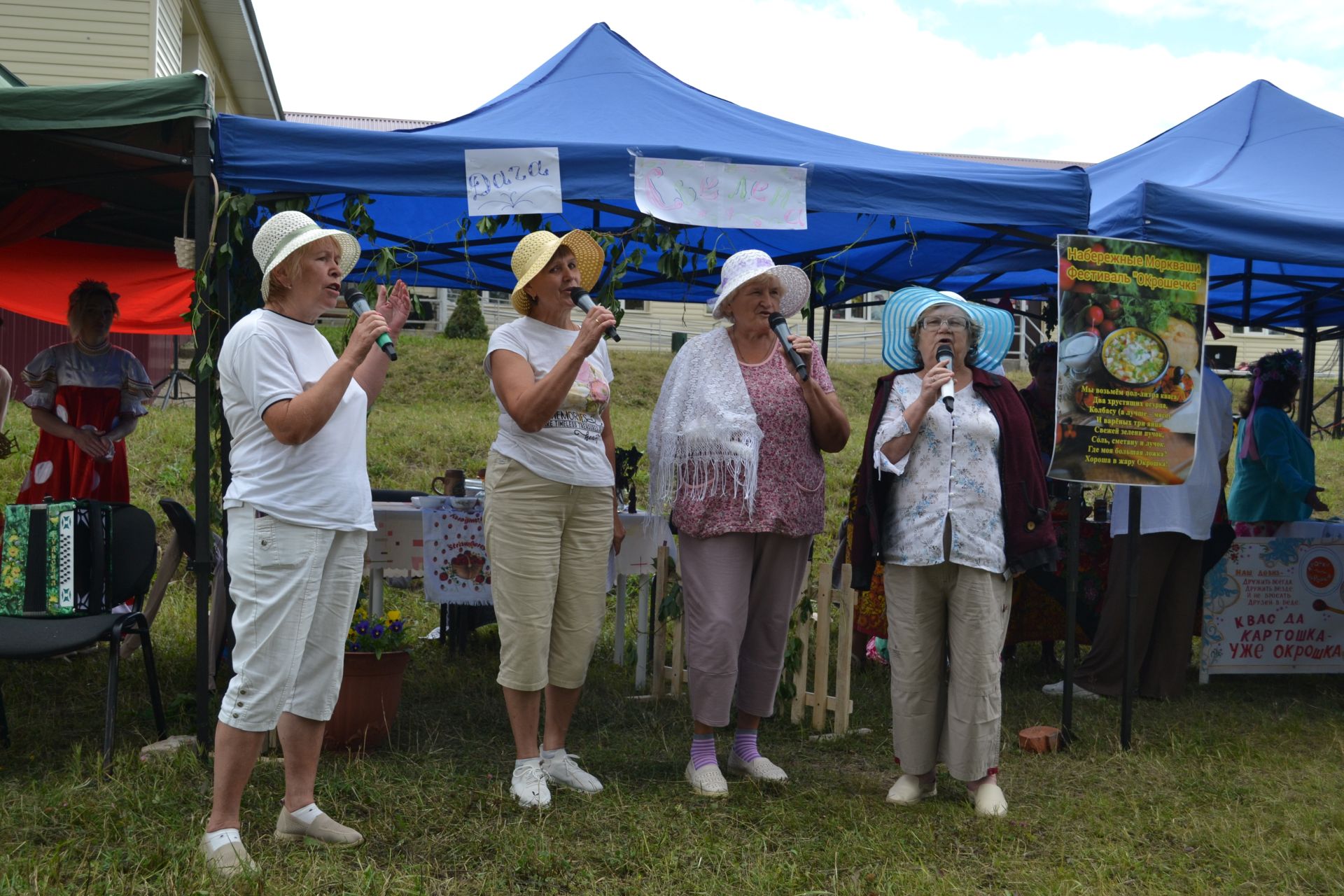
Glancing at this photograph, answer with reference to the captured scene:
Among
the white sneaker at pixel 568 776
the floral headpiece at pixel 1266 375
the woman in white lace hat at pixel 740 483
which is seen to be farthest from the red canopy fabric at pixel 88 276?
the floral headpiece at pixel 1266 375

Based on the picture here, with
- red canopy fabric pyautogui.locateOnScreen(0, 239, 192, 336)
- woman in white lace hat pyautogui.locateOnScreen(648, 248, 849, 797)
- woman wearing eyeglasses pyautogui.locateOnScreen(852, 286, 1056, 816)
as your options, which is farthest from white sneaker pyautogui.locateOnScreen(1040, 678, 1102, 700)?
red canopy fabric pyautogui.locateOnScreen(0, 239, 192, 336)

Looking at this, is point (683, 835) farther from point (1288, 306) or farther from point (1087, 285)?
point (1288, 306)

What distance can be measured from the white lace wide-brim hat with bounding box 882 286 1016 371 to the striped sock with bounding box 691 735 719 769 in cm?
143

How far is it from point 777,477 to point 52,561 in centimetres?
265

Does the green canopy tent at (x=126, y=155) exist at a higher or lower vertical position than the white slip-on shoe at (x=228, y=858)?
higher

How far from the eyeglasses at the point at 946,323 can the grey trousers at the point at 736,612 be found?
0.82 m

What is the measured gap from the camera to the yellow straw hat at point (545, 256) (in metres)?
3.58

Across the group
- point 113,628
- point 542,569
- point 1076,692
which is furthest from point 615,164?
point 1076,692

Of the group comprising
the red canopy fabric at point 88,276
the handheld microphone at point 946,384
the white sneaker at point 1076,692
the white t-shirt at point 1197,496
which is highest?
the red canopy fabric at point 88,276

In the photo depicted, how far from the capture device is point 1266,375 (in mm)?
6062

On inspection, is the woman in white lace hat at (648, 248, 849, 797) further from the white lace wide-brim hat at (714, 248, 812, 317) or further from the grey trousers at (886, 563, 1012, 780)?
the grey trousers at (886, 563, 1012, 780)

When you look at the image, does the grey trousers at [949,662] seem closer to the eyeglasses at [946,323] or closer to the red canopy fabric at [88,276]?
the eyeglasses at [946,323]

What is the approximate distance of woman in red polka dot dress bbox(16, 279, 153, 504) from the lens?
527cm

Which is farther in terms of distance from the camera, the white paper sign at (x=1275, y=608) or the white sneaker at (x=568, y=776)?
the white paper sign at (x=1275, y=608)
